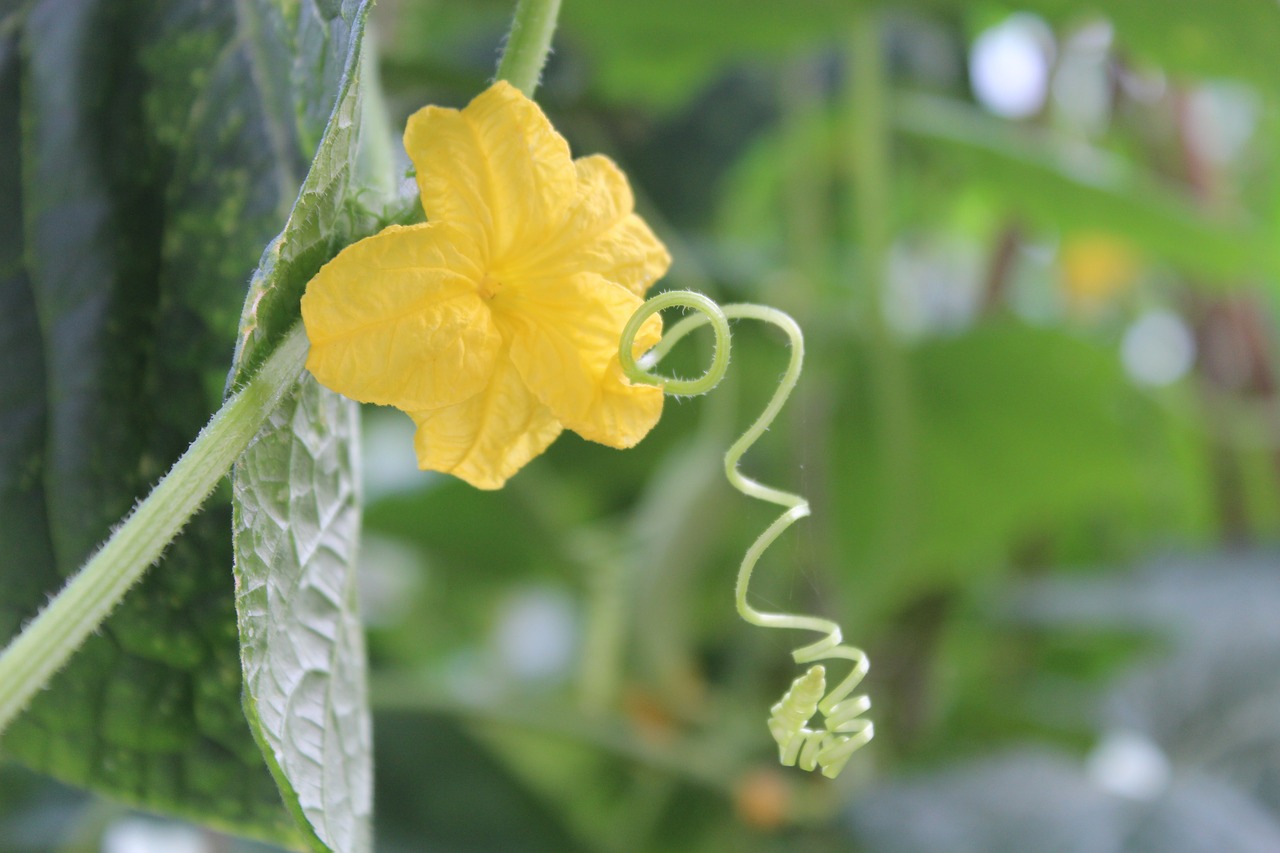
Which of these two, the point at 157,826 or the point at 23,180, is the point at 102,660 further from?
the point at 157,826

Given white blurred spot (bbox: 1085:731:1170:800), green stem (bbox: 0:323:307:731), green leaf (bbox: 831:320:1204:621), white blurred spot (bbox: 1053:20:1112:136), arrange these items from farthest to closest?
white blurred spot (bbox: 1053:20:1112:136) < green leaf (bbox: 831:320:1204:621) < white blurred spot (bbox: 1085:731:1170:800) < green stem (bbox: 0:323:307:731)

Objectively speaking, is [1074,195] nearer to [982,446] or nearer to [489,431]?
[982,446]

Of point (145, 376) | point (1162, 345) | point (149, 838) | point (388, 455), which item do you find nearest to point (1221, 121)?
point (1162, 345)

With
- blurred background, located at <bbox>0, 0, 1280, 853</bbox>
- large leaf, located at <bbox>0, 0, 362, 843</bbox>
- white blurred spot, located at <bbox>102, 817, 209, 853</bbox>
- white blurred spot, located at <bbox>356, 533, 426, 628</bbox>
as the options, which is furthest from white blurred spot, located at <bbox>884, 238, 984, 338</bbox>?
large leaf, located at <bbox>0, 0, 362, 843</bbox>

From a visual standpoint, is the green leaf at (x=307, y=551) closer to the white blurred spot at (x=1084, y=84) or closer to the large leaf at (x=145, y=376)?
the large leaf at (x=145, y=376)

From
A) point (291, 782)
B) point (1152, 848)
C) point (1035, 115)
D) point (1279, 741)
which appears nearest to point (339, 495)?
point (291, 782)

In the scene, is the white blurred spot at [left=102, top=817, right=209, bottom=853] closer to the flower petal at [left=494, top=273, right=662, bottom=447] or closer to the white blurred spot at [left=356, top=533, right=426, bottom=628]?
the white blurred spot at [left=356, top=533, right=426, bottom=628]
